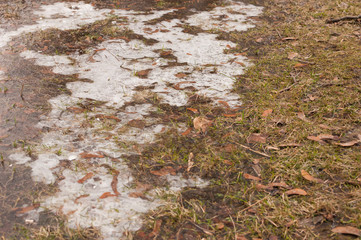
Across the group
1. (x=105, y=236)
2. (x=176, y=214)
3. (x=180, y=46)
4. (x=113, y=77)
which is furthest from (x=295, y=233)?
(x=180, y=46)

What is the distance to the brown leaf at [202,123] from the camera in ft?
8.34

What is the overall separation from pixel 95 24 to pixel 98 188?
3.20 meters

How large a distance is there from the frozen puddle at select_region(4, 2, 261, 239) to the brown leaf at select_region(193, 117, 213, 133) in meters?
0.29

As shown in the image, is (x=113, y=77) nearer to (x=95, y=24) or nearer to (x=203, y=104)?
(x=203, y=104)

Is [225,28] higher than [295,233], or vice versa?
[225,28]

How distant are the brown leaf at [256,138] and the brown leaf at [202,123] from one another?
1.18 feet

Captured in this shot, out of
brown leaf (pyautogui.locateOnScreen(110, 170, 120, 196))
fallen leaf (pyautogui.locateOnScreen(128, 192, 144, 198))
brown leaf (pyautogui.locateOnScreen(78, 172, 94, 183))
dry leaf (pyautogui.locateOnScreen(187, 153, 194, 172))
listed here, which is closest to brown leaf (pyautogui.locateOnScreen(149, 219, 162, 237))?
fallen leaf (pyautogui.locateOnScreen(128, 192, 144, 198))

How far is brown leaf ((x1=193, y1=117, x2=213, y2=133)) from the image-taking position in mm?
2541

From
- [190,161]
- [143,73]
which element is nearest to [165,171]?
[190,161]

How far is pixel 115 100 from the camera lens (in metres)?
2.94

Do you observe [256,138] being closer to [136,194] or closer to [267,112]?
[267,112]

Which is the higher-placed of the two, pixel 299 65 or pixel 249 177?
pixel 299 65

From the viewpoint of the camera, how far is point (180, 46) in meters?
4.00

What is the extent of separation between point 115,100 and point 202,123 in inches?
36.3
